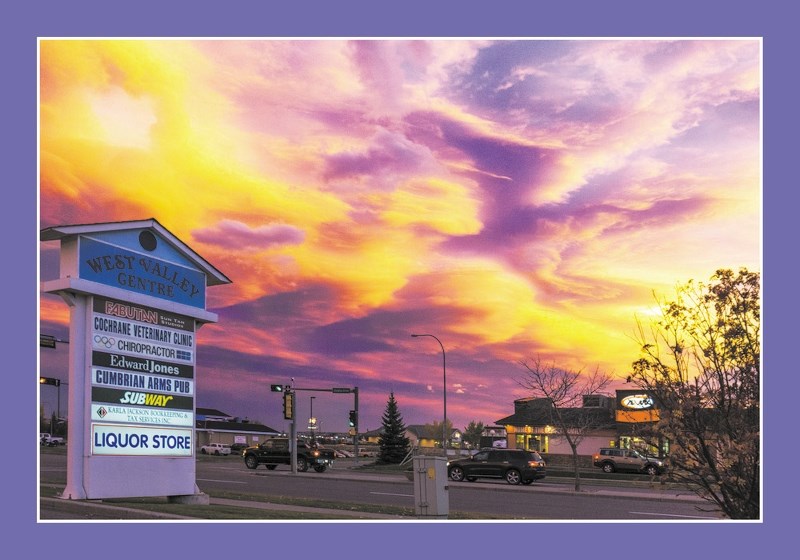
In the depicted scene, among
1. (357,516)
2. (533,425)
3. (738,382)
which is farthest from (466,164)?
(533,425)

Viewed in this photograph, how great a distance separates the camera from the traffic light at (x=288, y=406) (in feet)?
148

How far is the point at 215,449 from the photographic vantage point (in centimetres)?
8025

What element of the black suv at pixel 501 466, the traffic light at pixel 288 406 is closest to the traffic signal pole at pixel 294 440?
the traffic light at pixel 288 406

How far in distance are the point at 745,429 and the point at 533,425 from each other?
63.0 metres

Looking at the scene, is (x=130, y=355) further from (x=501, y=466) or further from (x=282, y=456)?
(x=282, y=456)

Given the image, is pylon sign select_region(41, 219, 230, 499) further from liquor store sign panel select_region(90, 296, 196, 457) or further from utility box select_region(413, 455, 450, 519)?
utility box select_region(413, 455, 450, 519)

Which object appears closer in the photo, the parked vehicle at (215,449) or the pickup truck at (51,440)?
the pickup truck at (51,440)

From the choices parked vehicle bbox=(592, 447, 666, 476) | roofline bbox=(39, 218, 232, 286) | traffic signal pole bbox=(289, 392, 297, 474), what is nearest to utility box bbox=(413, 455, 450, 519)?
roofline bbox=(39, 218, 232, 286)

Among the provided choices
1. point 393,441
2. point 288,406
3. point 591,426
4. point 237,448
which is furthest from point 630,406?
point 237,448

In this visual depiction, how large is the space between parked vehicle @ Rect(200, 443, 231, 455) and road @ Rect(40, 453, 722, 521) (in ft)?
128

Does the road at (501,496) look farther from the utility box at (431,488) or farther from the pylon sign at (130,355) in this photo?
the pylon sign at (130,355)

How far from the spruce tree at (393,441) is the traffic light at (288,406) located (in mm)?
16616

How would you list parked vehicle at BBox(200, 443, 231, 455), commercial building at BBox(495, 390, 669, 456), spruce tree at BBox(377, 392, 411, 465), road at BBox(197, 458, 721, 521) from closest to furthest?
road at BBox(197, 458, 721, 521), spruce tree at BBox(377, 392, 411, 465), commercial building at BBox(495, 390, 669, 456), parked vehicle at BBox(200, 443, 231, 455)

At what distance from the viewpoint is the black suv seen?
39.9 meters
